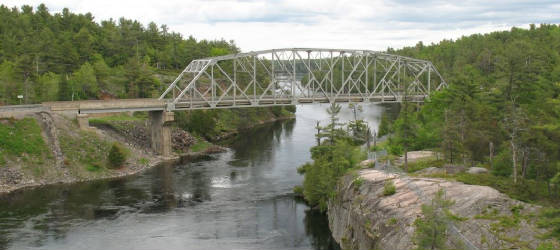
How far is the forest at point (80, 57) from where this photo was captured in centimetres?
9150

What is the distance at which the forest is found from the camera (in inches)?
3602

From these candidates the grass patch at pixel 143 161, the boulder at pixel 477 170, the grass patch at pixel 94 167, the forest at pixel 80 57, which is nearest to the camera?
the boulder at pixel 477 170

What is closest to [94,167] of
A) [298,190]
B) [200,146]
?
[200,146]

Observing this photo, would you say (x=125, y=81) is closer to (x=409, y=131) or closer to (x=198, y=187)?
(x=198, y=187)

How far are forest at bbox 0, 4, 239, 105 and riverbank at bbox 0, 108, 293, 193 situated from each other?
20845mm

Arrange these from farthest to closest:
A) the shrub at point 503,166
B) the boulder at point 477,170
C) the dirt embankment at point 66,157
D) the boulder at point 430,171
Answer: the dirt embankment at point 66,157 < the boulder at point 430,171 < the boulder at point 477,170 < the shrub at point 503,166

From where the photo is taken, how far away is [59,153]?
6538cm

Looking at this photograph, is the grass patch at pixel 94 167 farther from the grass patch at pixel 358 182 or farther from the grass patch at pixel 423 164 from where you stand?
the grass patch at pixel 423 164

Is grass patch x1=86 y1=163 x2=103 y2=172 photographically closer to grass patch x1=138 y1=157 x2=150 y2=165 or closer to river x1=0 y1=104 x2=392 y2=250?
river x1=0 y1=104 x2=392 y2=250

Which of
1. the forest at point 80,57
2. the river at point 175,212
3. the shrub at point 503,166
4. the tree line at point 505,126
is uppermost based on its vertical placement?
the forest at point 80,57

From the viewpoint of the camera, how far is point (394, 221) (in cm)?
3403

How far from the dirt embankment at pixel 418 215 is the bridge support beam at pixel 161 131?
40.4m

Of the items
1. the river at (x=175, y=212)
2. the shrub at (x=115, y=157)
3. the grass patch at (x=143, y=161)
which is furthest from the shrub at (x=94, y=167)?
the grass patch at (x=143, y=161)

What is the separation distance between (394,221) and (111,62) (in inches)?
4128
